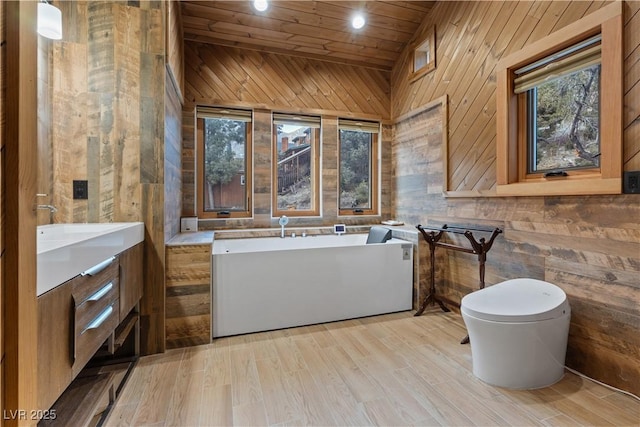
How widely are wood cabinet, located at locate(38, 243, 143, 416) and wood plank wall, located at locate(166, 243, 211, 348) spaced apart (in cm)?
44

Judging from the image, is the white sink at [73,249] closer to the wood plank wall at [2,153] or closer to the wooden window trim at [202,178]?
the wood plank wall at [2,153]

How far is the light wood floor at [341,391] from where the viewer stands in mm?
1560

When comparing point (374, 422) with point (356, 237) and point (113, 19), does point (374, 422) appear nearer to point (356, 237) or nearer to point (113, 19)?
point (356, 237)

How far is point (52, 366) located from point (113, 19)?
6.97 ft

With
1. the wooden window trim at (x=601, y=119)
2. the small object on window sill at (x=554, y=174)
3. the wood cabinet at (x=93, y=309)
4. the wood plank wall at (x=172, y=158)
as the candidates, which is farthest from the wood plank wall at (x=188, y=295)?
the small object on window sill at (x=554, y=174)

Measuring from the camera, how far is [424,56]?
3477 mm

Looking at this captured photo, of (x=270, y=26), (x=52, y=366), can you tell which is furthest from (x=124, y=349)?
(x=270, y=26)

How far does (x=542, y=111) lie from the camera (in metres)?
2.31

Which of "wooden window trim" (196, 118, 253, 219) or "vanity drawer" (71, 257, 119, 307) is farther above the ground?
"wooden window trim" (196, 118, 253, 219)

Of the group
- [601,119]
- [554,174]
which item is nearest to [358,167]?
[554,174]

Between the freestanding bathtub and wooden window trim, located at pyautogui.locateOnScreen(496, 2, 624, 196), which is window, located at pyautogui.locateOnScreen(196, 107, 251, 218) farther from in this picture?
wooden window trim, located at pyautogui.locateOnScreen(496, 2, 624, 196)

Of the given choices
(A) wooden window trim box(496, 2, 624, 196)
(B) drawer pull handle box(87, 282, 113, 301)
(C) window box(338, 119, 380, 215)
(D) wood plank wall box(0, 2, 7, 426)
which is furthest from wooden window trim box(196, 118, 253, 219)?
(D) wood plank wall box(0, 2, 7, 426)

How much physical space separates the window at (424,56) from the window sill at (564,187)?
160 cm

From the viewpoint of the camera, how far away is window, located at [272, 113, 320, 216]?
12.0 ft
